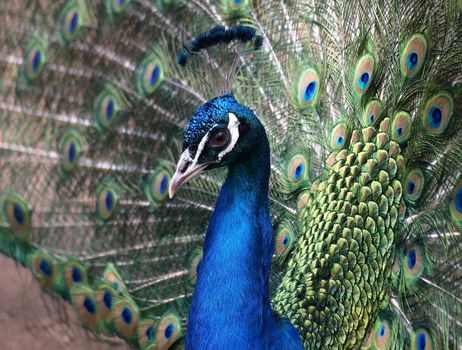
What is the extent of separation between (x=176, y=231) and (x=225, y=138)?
2.67 feet

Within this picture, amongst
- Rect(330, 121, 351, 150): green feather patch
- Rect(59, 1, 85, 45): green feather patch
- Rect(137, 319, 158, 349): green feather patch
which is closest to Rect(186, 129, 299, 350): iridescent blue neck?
Rect(330, 121, 351, 150): green feather patch

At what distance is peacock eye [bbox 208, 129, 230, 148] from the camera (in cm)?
150

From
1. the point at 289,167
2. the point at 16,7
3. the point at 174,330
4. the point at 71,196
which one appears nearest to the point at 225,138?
the point at 289,167

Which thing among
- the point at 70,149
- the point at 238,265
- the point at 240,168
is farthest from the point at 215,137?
the point at 70,149

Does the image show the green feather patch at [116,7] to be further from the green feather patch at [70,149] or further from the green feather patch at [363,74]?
the green feather patch at [363,74]

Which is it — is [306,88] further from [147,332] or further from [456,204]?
[147,332]

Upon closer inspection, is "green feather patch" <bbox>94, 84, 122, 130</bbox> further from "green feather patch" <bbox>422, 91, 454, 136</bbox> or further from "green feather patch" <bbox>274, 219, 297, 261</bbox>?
"green feather patch" <bbox>422, 91, 454, 136</bbox>

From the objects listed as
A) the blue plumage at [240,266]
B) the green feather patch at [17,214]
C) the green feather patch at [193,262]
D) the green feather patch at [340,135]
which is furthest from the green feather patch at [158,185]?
the blue plumage at [240,266]

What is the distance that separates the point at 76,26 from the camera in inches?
96.4

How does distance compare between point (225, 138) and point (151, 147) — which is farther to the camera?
point (151, 147)

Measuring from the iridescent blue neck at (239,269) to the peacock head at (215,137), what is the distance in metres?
0.05

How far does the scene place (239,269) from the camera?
1.62 m

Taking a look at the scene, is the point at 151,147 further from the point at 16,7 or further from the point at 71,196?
Result: the point at 16,7

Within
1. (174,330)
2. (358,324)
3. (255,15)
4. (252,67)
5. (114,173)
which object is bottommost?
(174,330)
